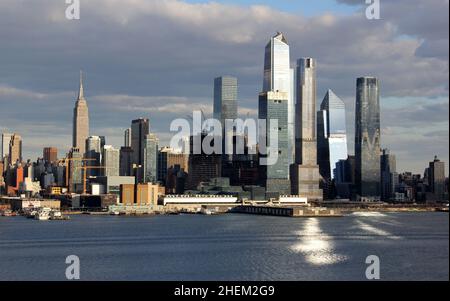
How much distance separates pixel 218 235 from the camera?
303 feet

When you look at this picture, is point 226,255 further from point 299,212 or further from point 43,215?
point 299,212

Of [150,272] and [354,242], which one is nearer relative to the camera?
[150,272]

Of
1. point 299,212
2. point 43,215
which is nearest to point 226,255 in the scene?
point 43,215

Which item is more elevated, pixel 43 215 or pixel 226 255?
pixel 43 215

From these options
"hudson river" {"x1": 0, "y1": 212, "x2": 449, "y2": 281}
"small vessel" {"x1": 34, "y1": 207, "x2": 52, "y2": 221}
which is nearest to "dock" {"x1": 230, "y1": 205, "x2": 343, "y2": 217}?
"small vessel" {"x1": 34, "y1": 207, "x2": 52, "y2": 221}

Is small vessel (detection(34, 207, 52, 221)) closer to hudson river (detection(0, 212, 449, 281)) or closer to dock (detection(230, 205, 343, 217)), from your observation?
dock (detection(230, 205, 343, 217))

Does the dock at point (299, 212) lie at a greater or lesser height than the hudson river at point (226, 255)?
greater

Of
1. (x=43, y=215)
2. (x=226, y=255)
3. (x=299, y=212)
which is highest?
(x=299, y=212)

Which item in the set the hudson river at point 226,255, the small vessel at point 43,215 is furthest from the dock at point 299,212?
the hudson river at point 226,255

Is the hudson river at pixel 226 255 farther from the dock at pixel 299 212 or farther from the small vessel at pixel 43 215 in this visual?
the dock at pixel 299 212
